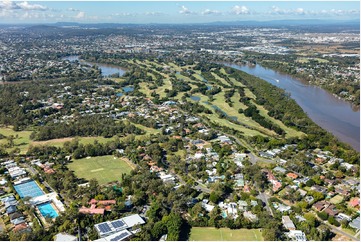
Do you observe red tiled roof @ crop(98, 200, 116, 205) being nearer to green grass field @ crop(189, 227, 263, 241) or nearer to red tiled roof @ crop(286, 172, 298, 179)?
green grass field @ crop(189, 227, 263, 241)

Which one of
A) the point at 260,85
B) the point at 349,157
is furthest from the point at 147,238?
the point at 260,85

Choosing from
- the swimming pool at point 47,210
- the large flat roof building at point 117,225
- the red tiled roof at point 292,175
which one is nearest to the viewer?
the large flat roof building at point 117,225

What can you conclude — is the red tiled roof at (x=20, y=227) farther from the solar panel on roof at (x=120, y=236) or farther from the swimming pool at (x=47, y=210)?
the solar panel on roof at (x=120, y=236)

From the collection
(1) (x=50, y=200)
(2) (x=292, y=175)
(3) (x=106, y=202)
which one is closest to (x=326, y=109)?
(2) (x=292, y=175)

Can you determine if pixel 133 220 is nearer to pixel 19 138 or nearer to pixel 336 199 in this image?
pixel 336 199

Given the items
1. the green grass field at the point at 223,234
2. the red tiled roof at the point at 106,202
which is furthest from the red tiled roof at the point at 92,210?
the green grass field at the point at 223,234
